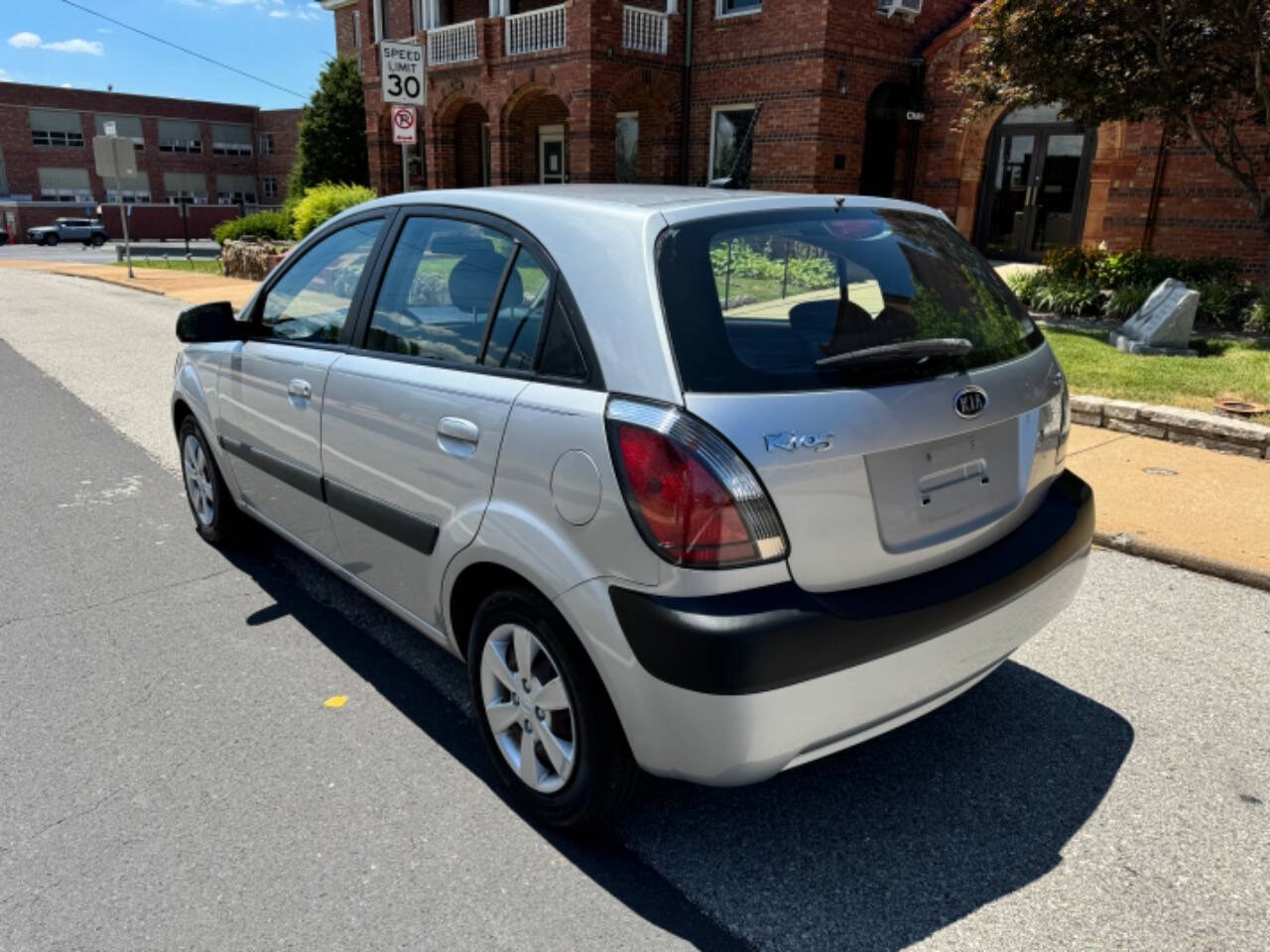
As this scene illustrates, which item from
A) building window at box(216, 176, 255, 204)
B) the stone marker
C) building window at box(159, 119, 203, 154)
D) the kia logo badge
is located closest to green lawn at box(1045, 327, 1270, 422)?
the stone marker

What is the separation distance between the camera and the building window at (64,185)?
61.7 meters

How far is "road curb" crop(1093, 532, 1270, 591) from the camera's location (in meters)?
4.39

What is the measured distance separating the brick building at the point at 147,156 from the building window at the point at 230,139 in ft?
0.23

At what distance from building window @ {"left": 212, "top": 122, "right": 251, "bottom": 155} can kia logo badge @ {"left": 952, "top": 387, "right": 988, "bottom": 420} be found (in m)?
75.5

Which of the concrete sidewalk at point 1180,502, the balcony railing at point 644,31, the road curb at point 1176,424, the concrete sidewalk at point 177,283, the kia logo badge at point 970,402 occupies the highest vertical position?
the balcony railing at point 644,31

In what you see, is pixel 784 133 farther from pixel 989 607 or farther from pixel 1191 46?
pixel 989 607

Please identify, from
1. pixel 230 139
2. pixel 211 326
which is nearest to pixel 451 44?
pixel 211 326

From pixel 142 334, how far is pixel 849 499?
13033mm

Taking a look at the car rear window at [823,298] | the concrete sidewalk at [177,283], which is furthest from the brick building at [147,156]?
the car rear window at [823,298]

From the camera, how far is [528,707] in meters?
2.64

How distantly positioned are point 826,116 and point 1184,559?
14304mm

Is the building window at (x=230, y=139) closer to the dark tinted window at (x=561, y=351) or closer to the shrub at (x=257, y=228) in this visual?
the shrub at (x=257, y=228)

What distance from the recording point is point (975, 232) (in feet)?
59.6

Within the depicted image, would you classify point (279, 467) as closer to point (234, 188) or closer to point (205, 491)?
point (205, 491)
